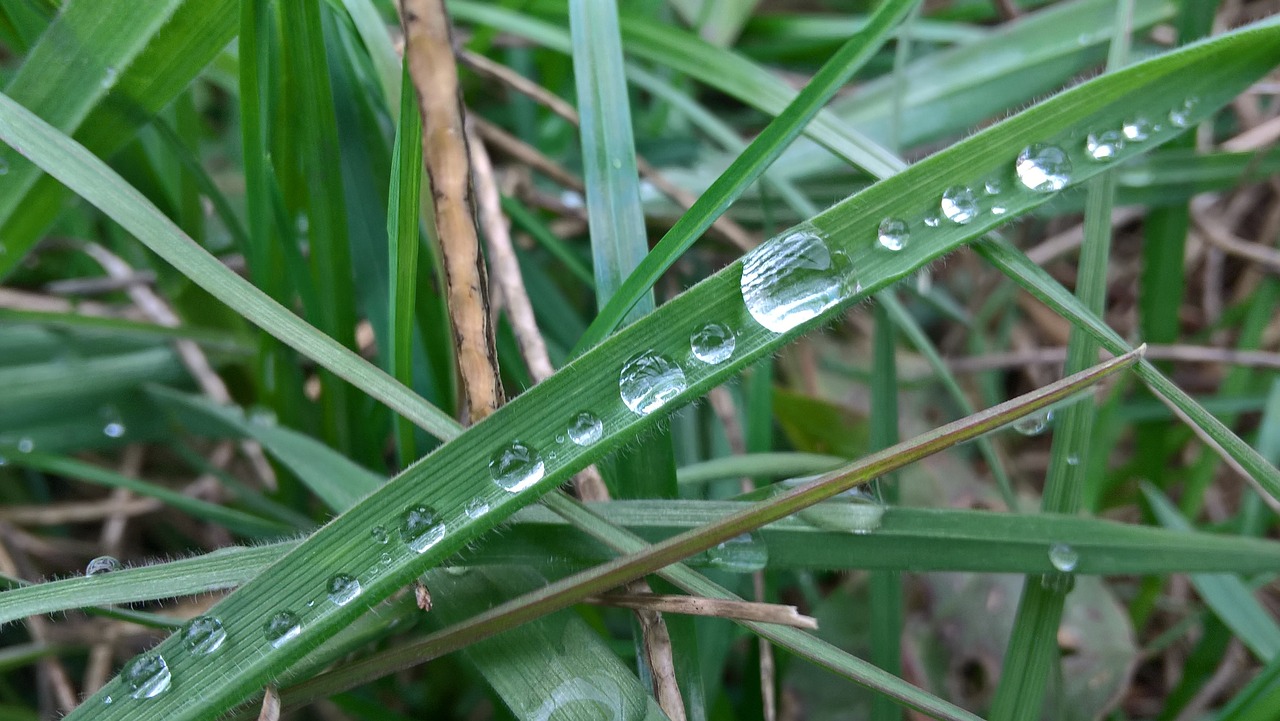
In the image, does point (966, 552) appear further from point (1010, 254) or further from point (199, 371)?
point (199, 371)

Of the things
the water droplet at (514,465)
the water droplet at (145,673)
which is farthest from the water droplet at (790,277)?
the water droplet at (145,673)

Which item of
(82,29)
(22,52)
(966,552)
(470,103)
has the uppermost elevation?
(470,103)

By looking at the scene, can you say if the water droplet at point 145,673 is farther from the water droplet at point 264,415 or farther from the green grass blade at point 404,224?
the water droplet at point 264,415

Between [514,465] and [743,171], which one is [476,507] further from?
[743,171]

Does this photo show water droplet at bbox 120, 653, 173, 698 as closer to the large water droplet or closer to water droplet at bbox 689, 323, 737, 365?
the large water droplet

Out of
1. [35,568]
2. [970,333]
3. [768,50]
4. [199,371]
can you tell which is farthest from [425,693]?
[768,50]

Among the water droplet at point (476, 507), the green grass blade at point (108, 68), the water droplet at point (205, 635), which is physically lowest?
the water droplet at point (476, 507)

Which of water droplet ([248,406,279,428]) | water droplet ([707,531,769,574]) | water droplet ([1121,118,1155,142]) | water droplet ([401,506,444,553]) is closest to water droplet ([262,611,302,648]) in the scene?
water droplet ([401,506,444,553])
